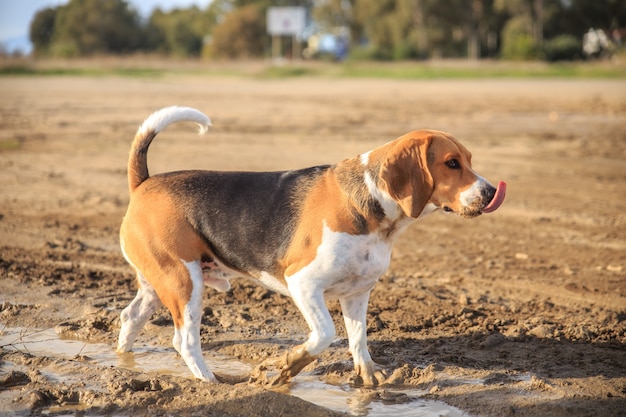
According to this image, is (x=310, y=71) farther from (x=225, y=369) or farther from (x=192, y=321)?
(x=192, y=321)

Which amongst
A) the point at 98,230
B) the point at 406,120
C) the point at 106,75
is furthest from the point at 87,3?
the point at 98,230

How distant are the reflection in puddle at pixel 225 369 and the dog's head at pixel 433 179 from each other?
1336 millimetres

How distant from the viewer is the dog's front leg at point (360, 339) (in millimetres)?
5887

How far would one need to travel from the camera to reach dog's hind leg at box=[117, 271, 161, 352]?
6.24 meters

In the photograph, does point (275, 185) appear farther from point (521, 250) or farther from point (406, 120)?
point (406, 120)

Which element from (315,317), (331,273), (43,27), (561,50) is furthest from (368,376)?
(43,27)

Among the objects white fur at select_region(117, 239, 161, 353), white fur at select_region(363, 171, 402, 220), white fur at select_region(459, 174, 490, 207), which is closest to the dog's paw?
white fur at select_region(363, 171, 402, 220)

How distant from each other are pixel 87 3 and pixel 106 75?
53402 millimetres

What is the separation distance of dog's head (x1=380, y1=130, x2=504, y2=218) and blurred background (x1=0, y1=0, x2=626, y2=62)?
5132 centimetres

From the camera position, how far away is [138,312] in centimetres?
630

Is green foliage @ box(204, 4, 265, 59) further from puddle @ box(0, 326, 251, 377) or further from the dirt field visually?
puddle @ box(0, 326, 251, 377)

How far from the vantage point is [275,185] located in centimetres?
578

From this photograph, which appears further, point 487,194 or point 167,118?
point 167,118

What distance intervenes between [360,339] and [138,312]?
170cm
